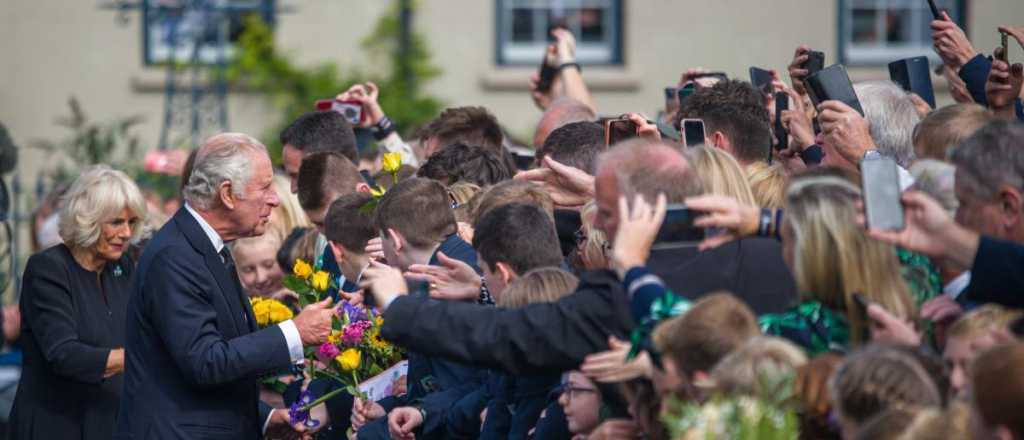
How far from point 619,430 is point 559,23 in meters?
12.0

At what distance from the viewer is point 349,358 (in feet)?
18.8

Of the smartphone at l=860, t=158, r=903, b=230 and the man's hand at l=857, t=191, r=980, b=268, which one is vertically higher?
the smartphone at l=860, t=158, r=903, b=230

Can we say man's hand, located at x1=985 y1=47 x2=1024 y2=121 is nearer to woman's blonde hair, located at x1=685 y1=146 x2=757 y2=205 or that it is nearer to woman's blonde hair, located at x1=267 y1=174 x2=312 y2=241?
woman's blonde hair, located at x1=685 y1=146 x2=757 y2=205

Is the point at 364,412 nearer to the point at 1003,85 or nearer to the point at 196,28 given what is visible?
the point at 1003,85

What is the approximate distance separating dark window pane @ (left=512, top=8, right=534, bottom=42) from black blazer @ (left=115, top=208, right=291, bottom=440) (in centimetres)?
1021

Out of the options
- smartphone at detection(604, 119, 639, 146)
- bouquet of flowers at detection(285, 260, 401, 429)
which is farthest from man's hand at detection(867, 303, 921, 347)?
bouquet of flowers at detection(285, 260, 401, 429)

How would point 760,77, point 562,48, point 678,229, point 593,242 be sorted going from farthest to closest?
point 562,48 → point 760,77 → point 593,242 → point 678,229

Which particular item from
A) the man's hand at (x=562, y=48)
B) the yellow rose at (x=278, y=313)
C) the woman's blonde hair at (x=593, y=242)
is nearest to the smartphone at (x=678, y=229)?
the woman's blonde hair at (x=593, y=242)

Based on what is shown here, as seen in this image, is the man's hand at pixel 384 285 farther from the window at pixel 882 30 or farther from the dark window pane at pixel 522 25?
the window at pixel 882 30

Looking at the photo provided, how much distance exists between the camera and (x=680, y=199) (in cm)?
400

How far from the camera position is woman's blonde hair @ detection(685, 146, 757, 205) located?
4.13 m

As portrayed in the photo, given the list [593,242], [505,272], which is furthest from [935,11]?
[505,272]

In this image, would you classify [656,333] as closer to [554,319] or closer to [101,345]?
[554,319]

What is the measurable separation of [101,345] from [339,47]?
29.8ft
